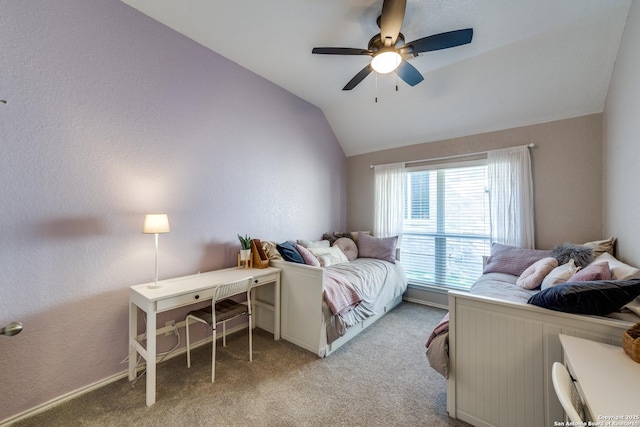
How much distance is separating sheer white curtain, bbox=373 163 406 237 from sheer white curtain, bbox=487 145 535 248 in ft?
3.84

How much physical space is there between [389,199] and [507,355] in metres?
2.79

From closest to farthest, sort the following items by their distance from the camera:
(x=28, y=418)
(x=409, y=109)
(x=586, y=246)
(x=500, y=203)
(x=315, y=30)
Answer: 1. (x=28, y=418)
2. (x=315, y=30)
3. (x=586, y=246)
4. (x=500, y=203)
5. (x=409, y=109)

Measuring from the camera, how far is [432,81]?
3.03 meters

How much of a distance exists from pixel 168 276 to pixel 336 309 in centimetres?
156

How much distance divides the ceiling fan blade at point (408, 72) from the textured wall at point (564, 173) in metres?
1.65

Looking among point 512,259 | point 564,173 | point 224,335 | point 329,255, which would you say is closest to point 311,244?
point 329,255

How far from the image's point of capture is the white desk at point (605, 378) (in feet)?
2.55

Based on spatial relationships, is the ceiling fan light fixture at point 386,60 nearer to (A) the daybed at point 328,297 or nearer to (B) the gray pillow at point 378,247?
(A) the daybed at point 328,297

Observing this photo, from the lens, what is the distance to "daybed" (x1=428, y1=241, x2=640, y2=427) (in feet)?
4.10

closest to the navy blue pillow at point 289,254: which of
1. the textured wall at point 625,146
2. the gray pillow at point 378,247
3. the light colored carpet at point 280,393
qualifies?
the light colored carpet at point 280,393

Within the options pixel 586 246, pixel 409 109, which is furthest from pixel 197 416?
pixel 409 109

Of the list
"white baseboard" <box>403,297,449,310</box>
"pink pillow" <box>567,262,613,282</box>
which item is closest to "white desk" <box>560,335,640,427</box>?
"pink pillow" <box>567,262,613,282</box>

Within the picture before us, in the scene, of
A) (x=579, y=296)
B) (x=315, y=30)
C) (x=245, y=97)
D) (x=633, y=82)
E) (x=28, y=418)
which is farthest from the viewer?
(x=245, y=97)

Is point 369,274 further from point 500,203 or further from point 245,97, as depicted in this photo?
point 245,97
